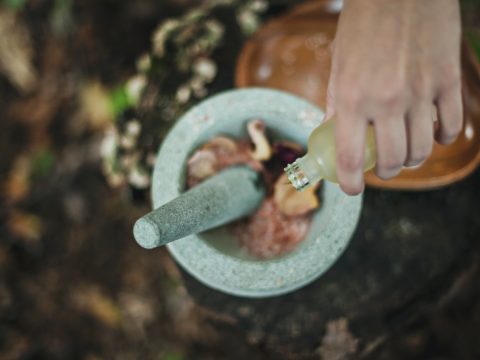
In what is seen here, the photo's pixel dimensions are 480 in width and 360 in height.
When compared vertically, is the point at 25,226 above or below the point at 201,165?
below

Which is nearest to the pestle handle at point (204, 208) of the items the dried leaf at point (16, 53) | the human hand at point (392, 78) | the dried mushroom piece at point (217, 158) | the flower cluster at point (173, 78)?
the dried mushroom piece at point (217, 158)

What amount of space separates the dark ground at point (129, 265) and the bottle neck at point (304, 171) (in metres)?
0.54

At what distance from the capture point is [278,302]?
133 centimetres

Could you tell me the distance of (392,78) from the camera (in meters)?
0.76

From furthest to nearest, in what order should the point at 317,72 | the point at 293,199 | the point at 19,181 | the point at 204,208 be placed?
the point at 19,181, the point at 317,72, the point at 293,199, the point at 204,208

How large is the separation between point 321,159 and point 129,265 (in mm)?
1439

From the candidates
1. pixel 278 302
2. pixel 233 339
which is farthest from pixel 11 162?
pixel 278 302

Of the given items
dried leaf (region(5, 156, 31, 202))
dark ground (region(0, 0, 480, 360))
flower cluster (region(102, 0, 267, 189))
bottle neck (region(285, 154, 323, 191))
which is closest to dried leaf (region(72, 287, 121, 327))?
dark ground (region(0, 0, 480, 360))

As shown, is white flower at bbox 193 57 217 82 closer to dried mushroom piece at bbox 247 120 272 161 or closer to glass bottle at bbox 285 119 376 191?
dried mushroom piece at bbox 247 120 272 161

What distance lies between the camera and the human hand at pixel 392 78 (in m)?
0.76

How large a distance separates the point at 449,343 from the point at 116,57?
188cm

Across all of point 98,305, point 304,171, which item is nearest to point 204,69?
point 304,171

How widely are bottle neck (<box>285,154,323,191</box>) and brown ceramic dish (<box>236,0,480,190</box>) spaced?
45cm

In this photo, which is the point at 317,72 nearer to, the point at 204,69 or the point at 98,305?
the point at 204,69
